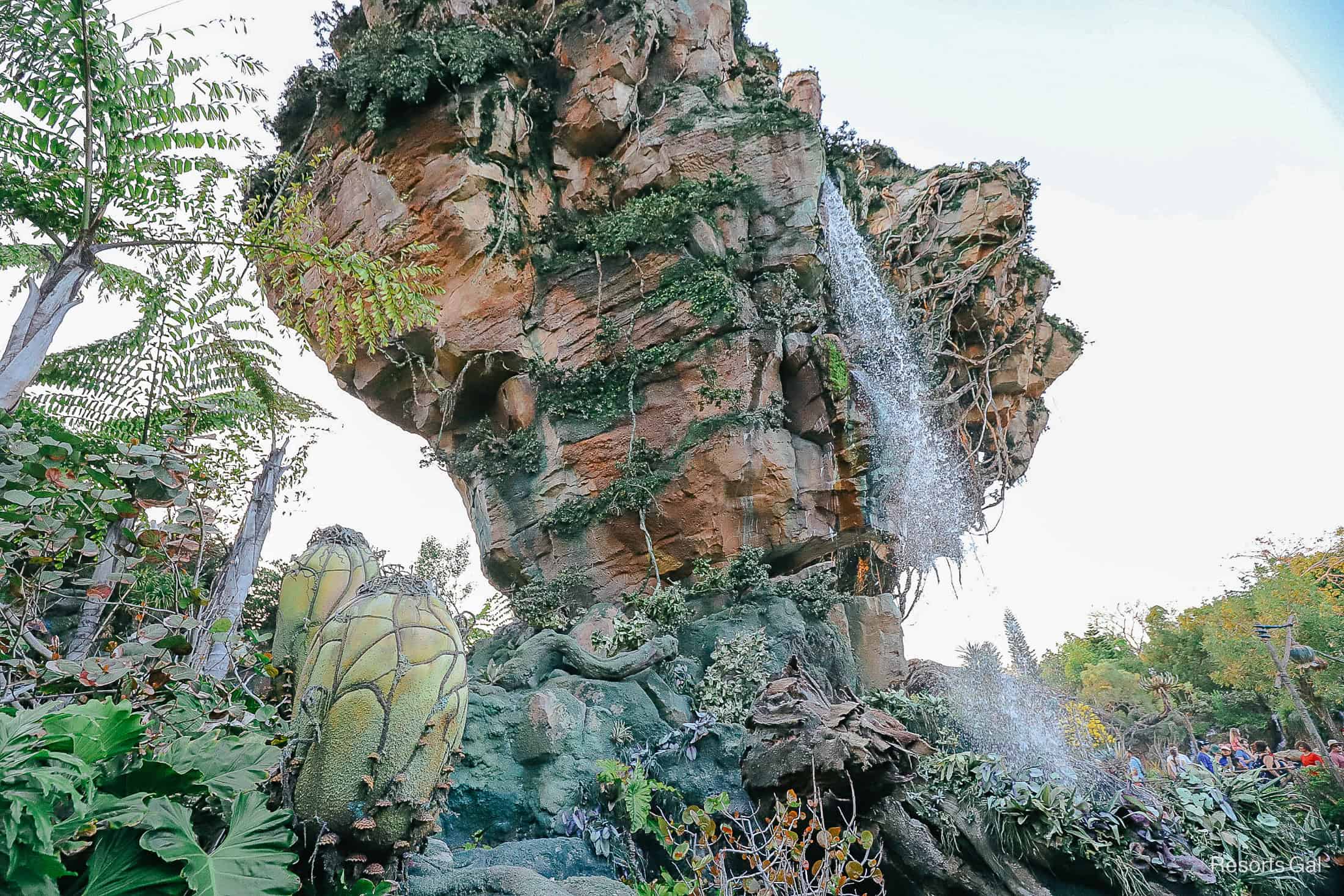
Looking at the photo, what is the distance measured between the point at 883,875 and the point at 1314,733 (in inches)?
238

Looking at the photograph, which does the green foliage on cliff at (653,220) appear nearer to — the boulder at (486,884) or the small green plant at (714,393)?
the small green plant at (714,393)

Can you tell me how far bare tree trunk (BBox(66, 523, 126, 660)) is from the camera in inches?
96.7

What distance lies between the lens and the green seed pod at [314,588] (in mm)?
2936

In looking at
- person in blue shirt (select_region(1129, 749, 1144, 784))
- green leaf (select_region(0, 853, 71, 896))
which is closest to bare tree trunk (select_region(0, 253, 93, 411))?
green leaf (select_region(0, 853, 71, 896))

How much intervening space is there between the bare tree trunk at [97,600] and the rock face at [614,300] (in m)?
7.87

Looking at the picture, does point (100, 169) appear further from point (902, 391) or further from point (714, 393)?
point (902, 391)

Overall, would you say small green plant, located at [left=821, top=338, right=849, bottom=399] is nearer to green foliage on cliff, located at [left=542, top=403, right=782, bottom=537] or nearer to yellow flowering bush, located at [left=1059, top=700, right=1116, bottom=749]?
green foliage on cliff, located at [left=542, top=403, right=782, bottom=537]

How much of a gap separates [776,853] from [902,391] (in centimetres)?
1220

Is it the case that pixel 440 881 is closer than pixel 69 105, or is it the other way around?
pixel 440 881

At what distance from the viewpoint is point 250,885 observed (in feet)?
5.73

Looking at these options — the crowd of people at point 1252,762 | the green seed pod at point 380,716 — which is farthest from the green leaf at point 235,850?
the crowd of people at point 1252,762

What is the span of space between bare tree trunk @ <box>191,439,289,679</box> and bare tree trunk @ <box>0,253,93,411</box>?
3.01 ft

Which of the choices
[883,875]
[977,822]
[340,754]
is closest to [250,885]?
[340,754]

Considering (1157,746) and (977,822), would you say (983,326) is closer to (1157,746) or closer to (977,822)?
(1157,746)
